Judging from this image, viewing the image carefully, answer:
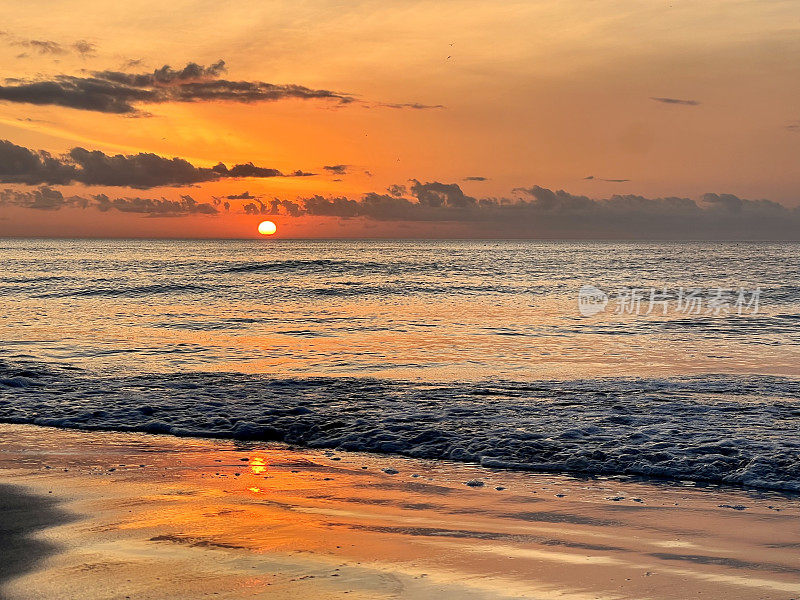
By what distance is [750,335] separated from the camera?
23859mm

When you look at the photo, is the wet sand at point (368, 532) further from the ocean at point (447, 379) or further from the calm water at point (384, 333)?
the calm water at point (384, 333)

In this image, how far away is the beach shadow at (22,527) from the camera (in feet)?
18.4

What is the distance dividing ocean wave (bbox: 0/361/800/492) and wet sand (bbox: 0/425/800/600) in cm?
83

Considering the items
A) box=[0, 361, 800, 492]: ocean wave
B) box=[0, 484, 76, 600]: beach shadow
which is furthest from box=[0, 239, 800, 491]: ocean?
box=[0, 484, 76, 600]: beach shadow

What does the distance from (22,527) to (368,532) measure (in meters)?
3.00

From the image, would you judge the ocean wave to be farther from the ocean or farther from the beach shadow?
the beach shadow

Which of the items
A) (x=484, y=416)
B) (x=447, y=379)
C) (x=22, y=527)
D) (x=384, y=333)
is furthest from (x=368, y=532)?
(x=384, y=333)

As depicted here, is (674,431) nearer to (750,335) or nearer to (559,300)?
(750,335)

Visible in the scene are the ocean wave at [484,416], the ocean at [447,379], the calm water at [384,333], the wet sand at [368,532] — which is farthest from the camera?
the calm water at [384,333]

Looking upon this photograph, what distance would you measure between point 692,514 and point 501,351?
1284cm

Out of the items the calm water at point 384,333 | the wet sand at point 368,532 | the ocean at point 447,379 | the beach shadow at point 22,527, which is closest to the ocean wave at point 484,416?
the ocean at point 447,379

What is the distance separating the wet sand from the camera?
5270 millimetres

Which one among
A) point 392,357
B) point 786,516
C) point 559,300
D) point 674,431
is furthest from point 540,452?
point 559,300

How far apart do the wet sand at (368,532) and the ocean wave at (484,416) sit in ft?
2.71
